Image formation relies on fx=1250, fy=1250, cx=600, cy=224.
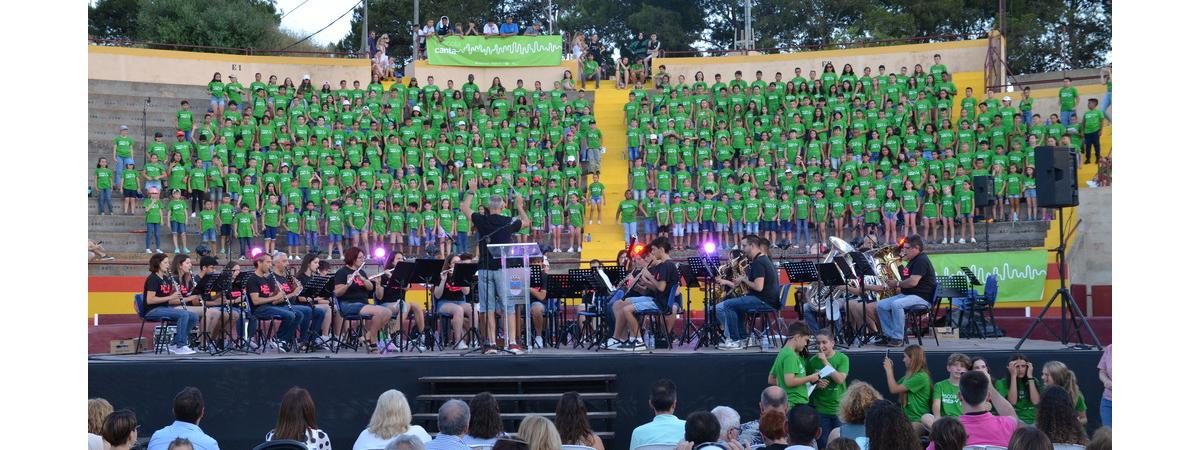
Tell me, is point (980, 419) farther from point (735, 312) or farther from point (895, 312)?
point (735, 312)

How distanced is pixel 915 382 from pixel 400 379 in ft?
18.3

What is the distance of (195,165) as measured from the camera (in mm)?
26734

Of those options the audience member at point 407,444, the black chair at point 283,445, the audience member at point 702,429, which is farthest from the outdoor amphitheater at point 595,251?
the black chair at point 283,445

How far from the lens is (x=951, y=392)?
35.7 ft

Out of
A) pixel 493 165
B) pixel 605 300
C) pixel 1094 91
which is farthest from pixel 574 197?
pixel 1094 91

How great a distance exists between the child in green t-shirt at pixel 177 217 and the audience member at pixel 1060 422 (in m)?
19.8

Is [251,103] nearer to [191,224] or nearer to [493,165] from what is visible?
[191,224]

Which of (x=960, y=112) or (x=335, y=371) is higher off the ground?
(x=960, y=112)

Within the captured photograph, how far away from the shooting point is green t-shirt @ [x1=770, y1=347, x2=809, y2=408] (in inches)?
462

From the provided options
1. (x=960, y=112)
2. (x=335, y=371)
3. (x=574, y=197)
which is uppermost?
(x=960, y=112)

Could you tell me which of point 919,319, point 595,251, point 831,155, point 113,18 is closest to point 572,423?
point 919,319

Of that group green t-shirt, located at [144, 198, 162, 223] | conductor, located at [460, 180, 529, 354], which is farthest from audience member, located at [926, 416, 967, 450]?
green t-shirt, located at [144, 198, 162, 223]

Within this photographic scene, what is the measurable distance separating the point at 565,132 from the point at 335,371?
15.3 m

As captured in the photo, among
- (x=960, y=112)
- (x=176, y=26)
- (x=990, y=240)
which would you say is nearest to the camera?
(x=990, y=240)
